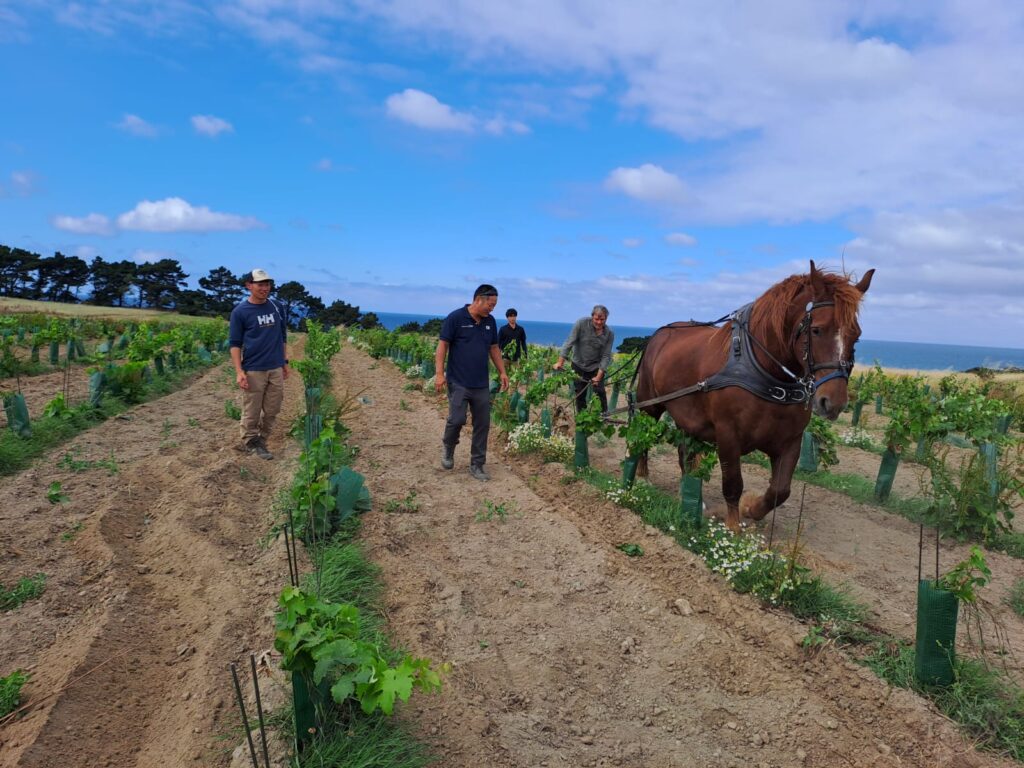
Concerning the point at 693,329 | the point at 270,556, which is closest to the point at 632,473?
the point at 693,329

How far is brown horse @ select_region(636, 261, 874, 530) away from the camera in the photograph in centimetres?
378

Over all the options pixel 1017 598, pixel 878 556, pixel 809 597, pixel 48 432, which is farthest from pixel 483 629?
pixel 48 432

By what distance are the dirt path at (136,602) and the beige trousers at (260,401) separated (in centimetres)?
43

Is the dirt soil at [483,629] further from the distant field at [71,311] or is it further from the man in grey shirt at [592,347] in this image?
the distant field at [71,311]

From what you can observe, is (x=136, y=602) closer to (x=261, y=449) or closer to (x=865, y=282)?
(x=261, y=449)

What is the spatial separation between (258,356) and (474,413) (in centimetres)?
240

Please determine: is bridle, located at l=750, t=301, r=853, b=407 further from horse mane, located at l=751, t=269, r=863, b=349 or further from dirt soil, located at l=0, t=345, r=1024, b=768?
dirt soil, located at l=0, t=345, r=1024, b=768

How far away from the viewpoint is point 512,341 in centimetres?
1099

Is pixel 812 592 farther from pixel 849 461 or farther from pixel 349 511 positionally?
pixel 849 461

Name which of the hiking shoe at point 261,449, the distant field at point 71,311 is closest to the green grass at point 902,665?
the hiking shoe at point 261,449

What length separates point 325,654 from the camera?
2191 mm

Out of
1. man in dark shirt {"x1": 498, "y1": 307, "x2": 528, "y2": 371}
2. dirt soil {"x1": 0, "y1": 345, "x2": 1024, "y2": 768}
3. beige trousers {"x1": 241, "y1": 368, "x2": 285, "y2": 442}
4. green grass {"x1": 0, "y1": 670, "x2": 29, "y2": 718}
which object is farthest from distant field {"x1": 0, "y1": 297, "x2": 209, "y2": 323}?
green grass {"x1": 0, "y1": 670, "x2": 29, "y2": 718}

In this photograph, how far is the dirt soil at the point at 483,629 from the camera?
257cm

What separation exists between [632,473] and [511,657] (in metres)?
2.68
